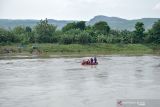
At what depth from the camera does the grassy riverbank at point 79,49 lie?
65.6 m

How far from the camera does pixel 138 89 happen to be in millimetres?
27953

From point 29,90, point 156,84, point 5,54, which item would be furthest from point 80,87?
point 5,54

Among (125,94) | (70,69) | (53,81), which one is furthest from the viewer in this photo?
(70,69)

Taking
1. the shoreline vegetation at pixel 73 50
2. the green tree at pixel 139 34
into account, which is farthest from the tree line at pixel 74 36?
the shoreline vegetation at pixel 73 50

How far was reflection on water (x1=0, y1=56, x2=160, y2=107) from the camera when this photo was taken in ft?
78.8

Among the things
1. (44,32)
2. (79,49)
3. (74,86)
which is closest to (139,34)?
(79,49)

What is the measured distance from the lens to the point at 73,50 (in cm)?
6888

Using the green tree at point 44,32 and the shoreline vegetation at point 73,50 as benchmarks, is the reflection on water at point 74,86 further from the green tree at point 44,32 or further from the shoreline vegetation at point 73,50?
the green tree at point 44,32

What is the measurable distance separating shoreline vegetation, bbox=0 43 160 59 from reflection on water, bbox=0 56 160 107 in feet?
72.5

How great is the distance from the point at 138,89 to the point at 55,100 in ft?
21.0

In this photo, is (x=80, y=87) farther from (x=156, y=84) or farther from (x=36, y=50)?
(x=36, y=50)

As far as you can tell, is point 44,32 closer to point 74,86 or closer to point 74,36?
point 74,36

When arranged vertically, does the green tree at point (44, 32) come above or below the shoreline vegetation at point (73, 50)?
above

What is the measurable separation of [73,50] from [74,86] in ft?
129
